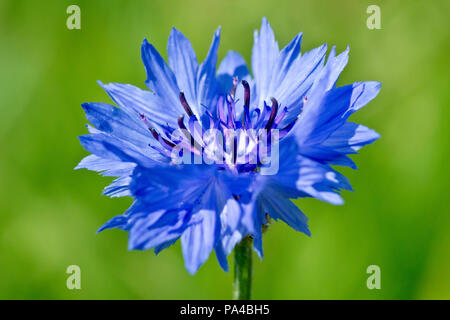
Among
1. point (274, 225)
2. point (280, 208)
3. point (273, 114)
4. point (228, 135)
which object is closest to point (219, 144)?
point (228, 135)

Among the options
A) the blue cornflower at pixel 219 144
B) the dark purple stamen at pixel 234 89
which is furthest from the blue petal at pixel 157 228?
the dark purple stamen at pixel 234 89

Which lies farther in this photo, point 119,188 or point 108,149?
point 119,188

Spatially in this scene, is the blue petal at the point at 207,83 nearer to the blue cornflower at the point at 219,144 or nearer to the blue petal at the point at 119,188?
the blue cornflower at the point at 219,144

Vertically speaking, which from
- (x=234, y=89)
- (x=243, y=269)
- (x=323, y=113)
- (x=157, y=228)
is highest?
(x=234, y=89)

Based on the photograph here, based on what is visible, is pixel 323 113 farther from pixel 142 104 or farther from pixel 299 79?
pixel 142 104

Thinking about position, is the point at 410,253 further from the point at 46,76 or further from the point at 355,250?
the point at 46,76

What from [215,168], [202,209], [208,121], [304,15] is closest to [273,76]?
[208,121]

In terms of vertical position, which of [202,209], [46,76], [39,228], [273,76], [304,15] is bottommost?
[39,228]
